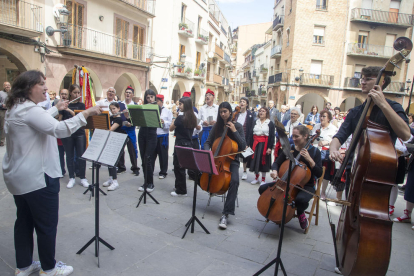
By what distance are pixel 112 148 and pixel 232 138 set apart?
212 cm

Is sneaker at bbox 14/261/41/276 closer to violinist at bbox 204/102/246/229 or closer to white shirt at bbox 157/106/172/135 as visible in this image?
violinist at bbox 204/102/246/229

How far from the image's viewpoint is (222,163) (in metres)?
4.61

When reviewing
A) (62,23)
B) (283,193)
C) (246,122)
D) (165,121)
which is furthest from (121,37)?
(283,193)

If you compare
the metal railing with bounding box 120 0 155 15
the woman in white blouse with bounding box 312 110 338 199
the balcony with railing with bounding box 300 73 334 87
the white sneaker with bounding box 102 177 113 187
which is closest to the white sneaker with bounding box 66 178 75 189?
the white sneaker with bounding box 102 177 113 187

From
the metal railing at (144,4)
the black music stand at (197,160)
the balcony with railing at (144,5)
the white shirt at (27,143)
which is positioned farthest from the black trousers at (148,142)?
the metal railing at (144,4)

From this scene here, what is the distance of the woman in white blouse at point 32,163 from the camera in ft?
8.75

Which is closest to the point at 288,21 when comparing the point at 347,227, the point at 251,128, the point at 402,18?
the point at 402,18

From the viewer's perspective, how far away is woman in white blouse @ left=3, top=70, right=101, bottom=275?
2.67 meters

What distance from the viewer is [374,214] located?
231 centimetres

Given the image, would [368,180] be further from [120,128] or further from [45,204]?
[120,128]

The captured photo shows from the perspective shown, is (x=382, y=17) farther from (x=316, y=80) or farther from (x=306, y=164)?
(x=306, y=164)

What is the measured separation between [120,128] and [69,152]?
3.76 feet

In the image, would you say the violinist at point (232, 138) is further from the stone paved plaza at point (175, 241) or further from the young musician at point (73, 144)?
the young musician at point (73, 144)

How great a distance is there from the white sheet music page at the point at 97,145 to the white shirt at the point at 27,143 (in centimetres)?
65
